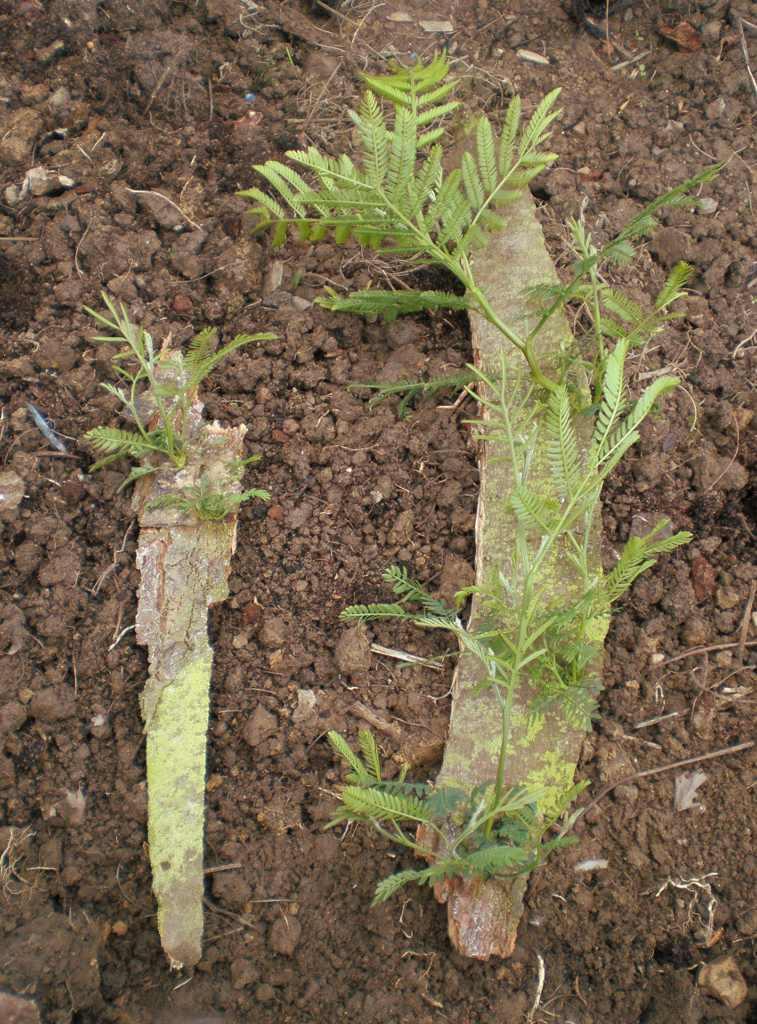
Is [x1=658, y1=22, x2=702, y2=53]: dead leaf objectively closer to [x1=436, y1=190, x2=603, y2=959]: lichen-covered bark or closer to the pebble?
the pebble

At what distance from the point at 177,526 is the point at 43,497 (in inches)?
14.0

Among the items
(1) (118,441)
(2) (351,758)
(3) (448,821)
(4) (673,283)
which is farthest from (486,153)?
(3) (448,821)

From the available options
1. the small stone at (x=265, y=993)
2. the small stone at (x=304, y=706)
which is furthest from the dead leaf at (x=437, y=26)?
the small stone at (x=265, y=993)

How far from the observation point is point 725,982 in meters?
1.92

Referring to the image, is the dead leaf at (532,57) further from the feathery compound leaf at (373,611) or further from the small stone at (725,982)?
the small stone at (725,982)

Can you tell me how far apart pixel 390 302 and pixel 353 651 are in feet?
3.15

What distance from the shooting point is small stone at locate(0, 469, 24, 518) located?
89.4 inches

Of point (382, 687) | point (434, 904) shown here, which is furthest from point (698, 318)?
point (434, 904)

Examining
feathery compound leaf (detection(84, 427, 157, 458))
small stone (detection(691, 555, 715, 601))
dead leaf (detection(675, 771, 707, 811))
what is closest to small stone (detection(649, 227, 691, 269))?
small stone (detection(691, 555, 715, 601))

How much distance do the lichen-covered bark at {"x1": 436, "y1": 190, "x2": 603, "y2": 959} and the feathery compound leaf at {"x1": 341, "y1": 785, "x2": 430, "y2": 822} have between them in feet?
0.67

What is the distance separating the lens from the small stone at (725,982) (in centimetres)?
191

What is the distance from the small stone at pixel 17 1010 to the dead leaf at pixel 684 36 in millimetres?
3326

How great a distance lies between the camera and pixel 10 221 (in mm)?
2713

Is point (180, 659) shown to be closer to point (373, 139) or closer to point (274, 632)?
point (274, 632)
